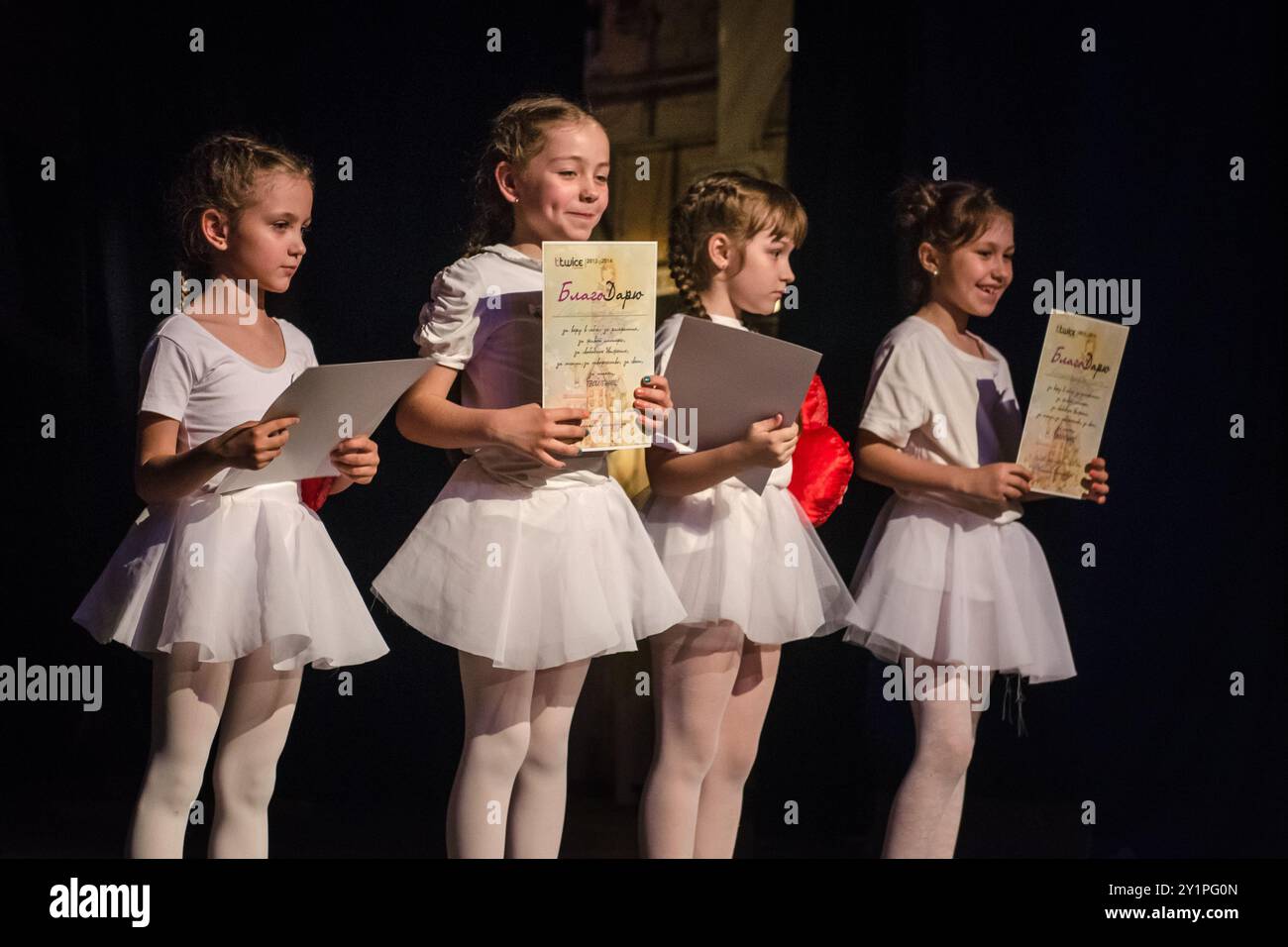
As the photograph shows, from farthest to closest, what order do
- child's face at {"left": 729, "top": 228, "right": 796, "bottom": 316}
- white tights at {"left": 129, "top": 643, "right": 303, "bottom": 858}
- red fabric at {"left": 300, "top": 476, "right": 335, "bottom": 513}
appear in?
child's face at {"left": 729, "top": 228, "right": 796, "bottom": 316}
red fabric at {"left": 300, "top": 476, "right": 335, "bottom": 513}
white tights at {"left": 129, "top": 643, "right": 303, "bottom": 858}

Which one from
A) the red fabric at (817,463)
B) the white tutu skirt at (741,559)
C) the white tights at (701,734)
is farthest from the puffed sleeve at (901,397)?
the white tights at (701,734)

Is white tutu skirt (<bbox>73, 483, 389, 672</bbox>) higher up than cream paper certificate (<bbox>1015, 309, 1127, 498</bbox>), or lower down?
lower down

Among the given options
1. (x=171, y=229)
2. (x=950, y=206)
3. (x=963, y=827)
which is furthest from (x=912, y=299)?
(x=171, y=229)

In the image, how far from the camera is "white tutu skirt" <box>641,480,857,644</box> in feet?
9.86

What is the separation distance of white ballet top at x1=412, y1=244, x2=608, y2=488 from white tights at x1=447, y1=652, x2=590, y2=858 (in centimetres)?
37

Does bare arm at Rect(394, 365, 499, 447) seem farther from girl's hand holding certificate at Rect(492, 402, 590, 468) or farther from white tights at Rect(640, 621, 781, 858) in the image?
white tights at Rect(640, 621, 781, 858)

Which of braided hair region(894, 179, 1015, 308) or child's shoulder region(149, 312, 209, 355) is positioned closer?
child's shoulder region(149, 312, 209, 355)

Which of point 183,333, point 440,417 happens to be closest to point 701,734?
point 440,417

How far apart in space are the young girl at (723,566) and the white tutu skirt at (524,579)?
0.52 ft

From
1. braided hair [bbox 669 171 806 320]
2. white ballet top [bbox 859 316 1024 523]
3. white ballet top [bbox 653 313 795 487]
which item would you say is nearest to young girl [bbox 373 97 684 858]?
white ballet top [bbox 653 313 795 487]

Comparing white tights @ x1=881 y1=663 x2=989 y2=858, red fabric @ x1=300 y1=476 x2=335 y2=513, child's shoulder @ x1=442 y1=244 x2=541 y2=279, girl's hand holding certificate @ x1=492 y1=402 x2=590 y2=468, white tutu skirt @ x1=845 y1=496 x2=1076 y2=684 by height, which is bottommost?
white tights @ x1=881 y1=663 x2=989 y2=858

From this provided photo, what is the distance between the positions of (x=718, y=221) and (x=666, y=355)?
0.37m

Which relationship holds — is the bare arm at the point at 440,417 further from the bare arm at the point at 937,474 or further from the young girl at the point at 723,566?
the bare arm at the point at 937,474
